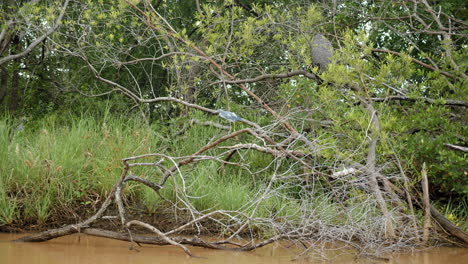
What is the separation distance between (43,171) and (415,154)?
378cm

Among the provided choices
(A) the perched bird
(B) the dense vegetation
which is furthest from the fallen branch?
(A) the perched bird

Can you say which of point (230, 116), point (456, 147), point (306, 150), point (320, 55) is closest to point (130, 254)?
point (230, 116)

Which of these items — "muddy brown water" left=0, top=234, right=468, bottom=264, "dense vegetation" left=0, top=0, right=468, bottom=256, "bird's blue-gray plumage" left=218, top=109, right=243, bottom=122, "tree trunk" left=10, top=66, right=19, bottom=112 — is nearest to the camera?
"muddy brown water" left=0, top=234, right=468, bottom=264

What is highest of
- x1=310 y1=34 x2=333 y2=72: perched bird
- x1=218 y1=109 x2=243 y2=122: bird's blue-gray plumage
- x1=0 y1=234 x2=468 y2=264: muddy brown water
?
x1=310 y1=34 x2=333 y2=72: perched bird

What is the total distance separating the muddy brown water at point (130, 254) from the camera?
3.54m

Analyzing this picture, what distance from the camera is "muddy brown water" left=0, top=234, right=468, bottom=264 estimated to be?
11.6 ft

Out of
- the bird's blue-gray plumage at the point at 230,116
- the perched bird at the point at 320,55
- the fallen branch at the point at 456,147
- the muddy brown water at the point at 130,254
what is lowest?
the muddy brown water at the point at 130,254

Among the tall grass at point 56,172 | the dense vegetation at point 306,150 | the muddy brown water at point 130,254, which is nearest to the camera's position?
the muddy brown water at point 130,254

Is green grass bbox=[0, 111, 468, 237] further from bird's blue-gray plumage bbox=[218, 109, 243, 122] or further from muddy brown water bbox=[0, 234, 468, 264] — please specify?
muddy brown water bbox=[0, 234, 468, 264]

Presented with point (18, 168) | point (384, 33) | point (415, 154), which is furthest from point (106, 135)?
point (384, 33)

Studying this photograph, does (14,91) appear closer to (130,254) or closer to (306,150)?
(130,254)

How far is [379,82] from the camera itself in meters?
4.66

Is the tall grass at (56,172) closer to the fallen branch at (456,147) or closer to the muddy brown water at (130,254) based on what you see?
the muddy brown water at (130,254)

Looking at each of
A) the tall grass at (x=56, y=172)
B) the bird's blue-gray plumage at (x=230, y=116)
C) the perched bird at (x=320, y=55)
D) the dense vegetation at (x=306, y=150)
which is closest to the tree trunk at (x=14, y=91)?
the dense vegetation at (x=306, y=150)
